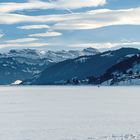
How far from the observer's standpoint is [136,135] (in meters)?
54.4

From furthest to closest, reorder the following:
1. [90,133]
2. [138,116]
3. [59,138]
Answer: [138,116]
[90,133]
[59,138]

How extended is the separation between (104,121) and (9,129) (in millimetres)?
16819

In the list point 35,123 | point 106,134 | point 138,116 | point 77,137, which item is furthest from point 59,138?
point 138,116

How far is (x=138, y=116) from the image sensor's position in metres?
78.0

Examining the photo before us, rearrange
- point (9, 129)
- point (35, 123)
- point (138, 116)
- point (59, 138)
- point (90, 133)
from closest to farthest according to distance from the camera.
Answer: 1. point (59, 138)
2. point (90, 133)
3. point (9, 129)
4. point (35, 123)
5. point (138, 116)

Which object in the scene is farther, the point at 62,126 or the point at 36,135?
the point at 62,126

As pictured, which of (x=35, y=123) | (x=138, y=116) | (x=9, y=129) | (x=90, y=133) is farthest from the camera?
(x=138, y=116)

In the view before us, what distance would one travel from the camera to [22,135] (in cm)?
5625

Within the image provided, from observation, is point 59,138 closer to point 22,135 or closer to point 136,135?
point 22,135

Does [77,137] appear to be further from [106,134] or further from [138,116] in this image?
[138,116]

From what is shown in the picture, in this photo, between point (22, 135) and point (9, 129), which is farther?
point (9, 129)

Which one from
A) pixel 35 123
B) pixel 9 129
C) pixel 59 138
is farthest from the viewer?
pixel 35 123

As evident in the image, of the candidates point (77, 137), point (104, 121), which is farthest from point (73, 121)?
point (77, 137)

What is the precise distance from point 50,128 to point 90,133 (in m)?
7.89
